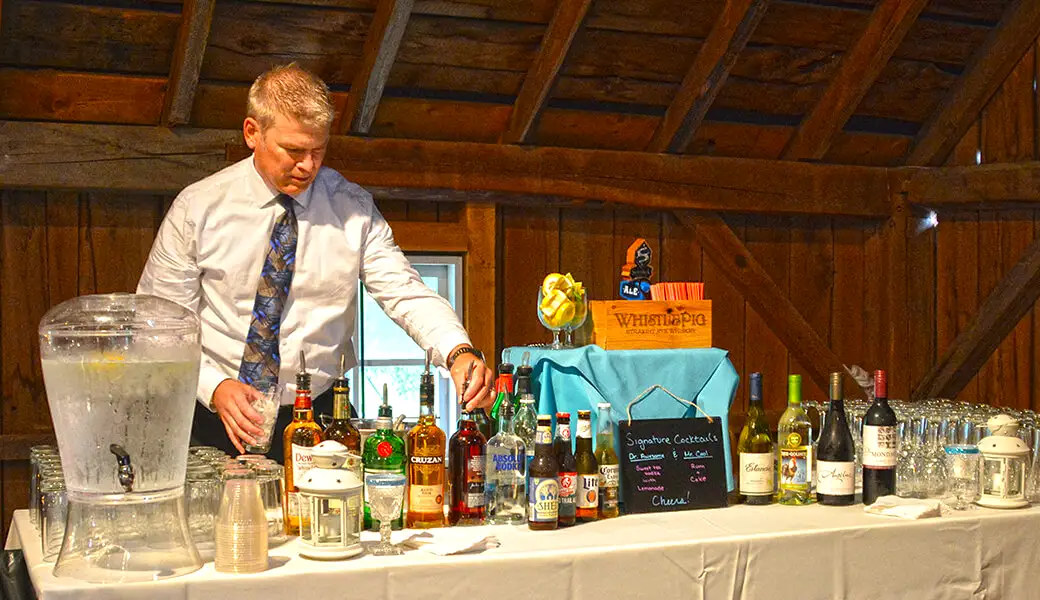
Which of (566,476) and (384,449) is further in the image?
(566,476)

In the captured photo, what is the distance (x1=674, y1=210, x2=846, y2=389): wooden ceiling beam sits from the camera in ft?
18.0

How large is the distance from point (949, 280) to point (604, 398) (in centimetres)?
343

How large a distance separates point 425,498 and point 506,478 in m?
0.18

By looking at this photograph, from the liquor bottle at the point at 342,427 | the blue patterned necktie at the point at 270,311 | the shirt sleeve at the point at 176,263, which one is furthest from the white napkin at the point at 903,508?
the shirt sleeve at the point at 176,263

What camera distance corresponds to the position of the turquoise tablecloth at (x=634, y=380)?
2986 millimetres

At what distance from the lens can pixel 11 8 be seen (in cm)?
412

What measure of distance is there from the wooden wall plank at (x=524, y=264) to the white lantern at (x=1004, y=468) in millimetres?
2688

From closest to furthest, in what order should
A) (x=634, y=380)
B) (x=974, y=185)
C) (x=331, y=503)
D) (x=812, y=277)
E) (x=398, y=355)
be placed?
(x=331, y=503) → (x=634, y=380) → (x=398, y=355) → (x=974, y=185) → (x=812, y=277)

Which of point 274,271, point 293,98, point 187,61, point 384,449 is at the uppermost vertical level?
point 187,61

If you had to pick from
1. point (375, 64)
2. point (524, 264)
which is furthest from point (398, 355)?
point (375, 64)

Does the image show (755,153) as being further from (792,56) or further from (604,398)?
(604,398)

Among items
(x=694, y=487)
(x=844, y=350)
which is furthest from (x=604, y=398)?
(x=844, y=350)

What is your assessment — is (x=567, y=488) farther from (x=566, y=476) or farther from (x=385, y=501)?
(x=385, y=501)

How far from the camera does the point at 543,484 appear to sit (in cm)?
240
